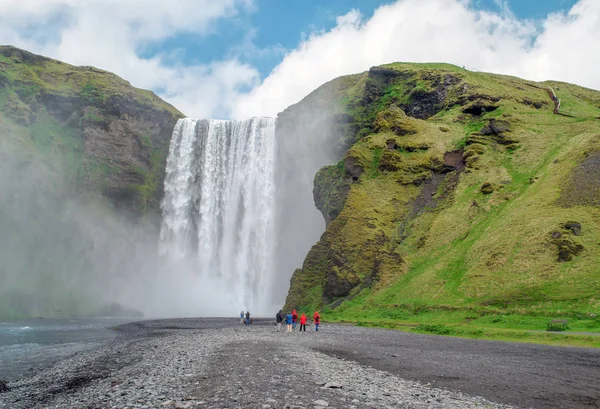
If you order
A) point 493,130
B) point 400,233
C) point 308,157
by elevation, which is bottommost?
point 400,233

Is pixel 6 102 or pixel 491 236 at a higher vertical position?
pixel 6 102

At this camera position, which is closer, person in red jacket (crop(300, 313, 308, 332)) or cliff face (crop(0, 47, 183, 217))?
person in red jacket (crop(300, 313, 308, 332))

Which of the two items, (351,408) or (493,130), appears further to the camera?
(493,130)

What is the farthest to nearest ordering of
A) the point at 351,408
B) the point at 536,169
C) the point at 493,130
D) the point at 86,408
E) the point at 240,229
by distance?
the point at 240,229 < the point at 493,130 < the point at 536,169 < the point at 86,408 < the point at 351,408

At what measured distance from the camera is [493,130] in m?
65.2

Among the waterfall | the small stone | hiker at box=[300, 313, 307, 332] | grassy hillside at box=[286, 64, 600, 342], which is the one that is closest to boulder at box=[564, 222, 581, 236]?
grassy hillside at box=[286, 64, 600, 342]

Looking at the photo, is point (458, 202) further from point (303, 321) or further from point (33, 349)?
point (33, 349)

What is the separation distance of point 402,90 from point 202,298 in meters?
55.7

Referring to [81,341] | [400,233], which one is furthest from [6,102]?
[400,233]

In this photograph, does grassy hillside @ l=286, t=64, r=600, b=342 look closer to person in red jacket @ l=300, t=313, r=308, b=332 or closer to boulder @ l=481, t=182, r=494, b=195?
boulder @ l=481, t=182, r=494, b=195

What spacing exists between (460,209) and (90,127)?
8128 cm

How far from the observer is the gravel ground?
38.7 ft

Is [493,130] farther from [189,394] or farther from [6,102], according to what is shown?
[6,102]

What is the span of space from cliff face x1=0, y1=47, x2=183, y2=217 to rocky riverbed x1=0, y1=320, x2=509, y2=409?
8020cm
